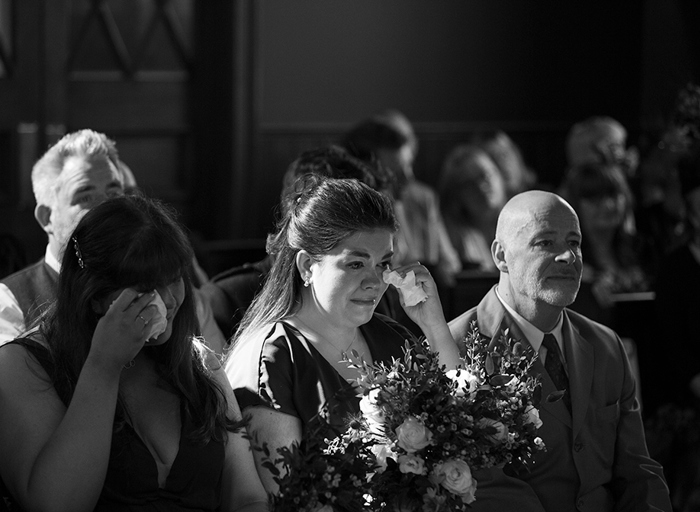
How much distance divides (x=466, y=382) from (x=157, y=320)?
67 centimetres

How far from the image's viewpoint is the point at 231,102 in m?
7.34

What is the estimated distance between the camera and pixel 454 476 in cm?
232

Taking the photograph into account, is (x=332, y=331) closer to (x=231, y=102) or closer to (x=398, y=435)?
(x=398, y=435)

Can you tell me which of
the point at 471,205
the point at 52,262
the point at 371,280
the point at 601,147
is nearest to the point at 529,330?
the point at 371,280

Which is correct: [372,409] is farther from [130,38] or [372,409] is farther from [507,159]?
[507,159]

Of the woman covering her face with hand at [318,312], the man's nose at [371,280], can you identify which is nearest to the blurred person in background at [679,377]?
the woman covering her face with hand at [318,312]

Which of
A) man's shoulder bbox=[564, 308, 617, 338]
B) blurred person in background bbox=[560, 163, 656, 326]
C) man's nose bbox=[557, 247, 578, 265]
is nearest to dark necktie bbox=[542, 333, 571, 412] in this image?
man's shoulder bbox=[564, 308, 617, 338]

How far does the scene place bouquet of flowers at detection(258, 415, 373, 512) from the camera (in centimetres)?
220

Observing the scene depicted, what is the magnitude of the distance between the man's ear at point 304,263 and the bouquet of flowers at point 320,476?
767 mm

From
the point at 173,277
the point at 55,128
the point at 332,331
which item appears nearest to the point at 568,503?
the point at 332,331

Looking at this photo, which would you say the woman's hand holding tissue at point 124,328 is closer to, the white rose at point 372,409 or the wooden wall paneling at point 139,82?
the white rose at point 372,409

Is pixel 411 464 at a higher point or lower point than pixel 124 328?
lower

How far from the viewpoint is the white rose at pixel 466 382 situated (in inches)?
95.2

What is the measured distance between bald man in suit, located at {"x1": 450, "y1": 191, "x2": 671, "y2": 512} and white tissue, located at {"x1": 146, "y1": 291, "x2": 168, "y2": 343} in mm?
1009
